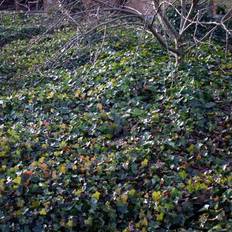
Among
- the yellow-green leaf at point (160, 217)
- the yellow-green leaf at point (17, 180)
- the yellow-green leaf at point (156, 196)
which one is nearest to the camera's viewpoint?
the yellow-green leaf at point (160, 217)

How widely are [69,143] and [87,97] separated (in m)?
1.05

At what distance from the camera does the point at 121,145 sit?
4.73 metres

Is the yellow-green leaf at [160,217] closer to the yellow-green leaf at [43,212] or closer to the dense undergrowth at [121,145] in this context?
the dense undergrowth at [121,145]

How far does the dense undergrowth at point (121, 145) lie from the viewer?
12.7 feet

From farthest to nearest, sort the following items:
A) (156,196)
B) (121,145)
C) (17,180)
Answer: (121,145) < (17,180) < (156,196)

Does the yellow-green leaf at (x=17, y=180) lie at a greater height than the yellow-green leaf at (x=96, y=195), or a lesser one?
greater

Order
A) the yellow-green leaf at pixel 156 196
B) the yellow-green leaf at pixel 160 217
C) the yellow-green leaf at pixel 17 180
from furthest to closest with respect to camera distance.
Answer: the yellow-green leaf at pixel 17 180 → the yellow-green leaf at pixel 156 196 → the yellow-green leaf at pixel 160 217

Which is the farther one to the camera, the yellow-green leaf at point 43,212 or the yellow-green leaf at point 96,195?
the yellow-green leaf at point 96,195

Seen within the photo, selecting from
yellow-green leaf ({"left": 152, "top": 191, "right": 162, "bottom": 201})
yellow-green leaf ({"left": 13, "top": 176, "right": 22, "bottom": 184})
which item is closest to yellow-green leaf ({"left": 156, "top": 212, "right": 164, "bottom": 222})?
yellow-green leaf ({"left": 152, "top": 191, "right": 162, "bottom": 201})

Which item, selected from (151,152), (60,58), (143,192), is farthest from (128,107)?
(60,58)

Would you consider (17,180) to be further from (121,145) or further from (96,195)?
(121,145)

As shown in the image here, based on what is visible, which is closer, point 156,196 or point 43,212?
point 43,212

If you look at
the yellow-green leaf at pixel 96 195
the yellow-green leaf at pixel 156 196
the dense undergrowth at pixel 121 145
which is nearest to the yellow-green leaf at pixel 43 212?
the dense undergrowth at pixel 121 145

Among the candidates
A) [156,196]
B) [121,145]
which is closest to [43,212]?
[156,196]
